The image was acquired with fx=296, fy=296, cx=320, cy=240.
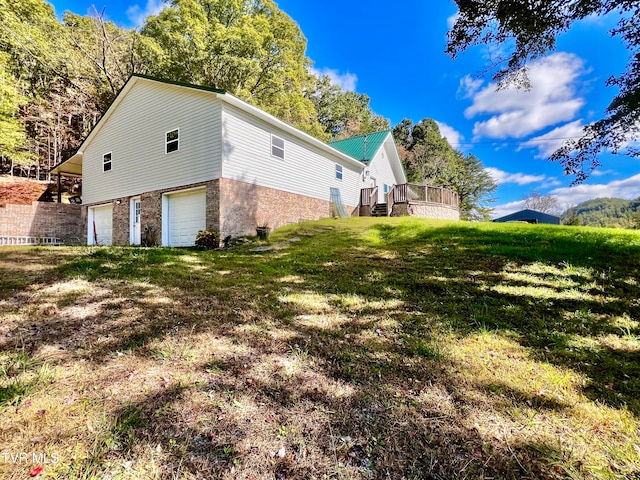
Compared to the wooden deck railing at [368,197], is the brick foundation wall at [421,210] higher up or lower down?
lower down

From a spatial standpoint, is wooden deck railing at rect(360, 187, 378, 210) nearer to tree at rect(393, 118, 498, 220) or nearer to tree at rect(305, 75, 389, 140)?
tree at rect(305, 75, 389, 140)

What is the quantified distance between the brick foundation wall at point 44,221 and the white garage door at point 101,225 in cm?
68

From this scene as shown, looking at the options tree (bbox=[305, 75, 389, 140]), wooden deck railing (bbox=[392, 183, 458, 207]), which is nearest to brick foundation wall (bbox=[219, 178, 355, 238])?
wooden deck railing (bbox=[392, 183, 458, 207])

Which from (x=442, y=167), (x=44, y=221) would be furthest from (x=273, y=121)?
(x=442, y=167)

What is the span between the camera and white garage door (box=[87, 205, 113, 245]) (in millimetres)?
14164

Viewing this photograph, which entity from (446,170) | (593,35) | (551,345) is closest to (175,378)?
(551,345)

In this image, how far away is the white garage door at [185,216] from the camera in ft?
35.4

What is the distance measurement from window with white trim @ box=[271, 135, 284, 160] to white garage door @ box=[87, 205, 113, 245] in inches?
333

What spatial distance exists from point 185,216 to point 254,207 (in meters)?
2.68

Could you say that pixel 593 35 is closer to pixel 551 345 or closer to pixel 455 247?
pixel 455 247

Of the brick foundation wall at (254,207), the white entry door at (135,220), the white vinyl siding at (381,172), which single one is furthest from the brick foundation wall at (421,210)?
the white entry door at (135,220)

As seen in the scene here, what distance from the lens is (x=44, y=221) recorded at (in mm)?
14359

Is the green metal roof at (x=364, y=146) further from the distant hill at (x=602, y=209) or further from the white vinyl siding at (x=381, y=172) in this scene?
the distant hill at (x=602, y=209)

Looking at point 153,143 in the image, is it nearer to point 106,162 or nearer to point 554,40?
point 106,162
